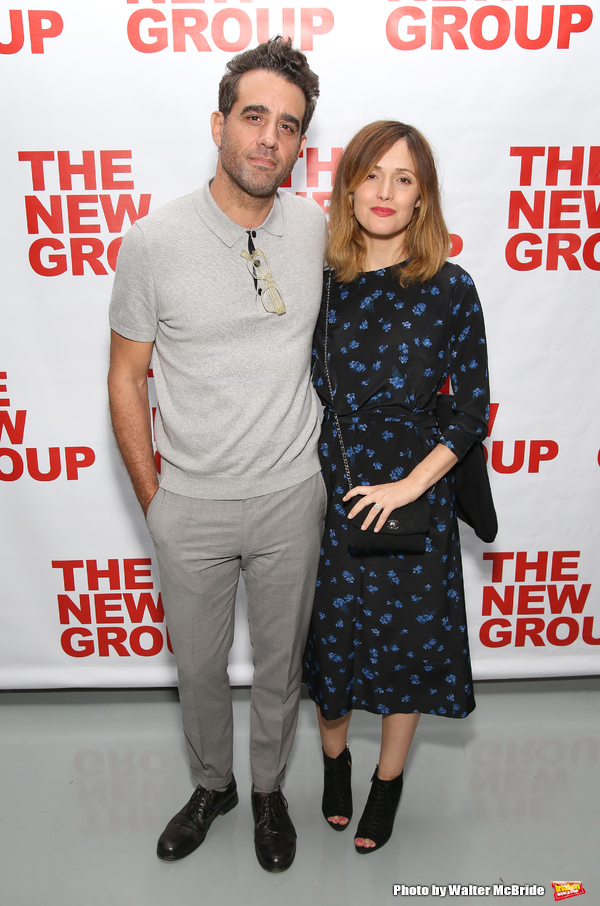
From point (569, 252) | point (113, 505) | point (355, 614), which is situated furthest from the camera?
point (113, 505)

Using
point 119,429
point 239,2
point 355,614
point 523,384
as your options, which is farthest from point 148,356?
point 523,384

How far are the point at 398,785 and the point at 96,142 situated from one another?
1.94 m

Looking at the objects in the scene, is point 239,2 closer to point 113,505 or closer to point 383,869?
point 113,505

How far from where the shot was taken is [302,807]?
1.92 meters

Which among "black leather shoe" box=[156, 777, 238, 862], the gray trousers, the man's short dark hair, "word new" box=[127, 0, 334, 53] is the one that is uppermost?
"word new" box=[127, 0, 334, 53]

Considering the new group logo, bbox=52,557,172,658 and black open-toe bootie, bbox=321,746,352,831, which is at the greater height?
the new group logo, bbox=52,557,172,658

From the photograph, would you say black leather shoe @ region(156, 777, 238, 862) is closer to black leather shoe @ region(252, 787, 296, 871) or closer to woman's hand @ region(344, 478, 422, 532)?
black leather shoe @ region(252, 787, 296, 871)

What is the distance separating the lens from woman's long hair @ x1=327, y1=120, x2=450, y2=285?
1.49 meters

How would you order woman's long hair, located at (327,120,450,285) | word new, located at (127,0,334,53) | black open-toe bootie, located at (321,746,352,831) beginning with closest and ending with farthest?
woman's long hair, located at (327,120,450,285) → black open-toe bootie, located at (321,746,352,831) → word new, located at (127,0,334,53)

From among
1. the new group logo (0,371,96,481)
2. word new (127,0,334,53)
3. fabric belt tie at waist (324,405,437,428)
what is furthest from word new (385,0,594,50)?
the new group logo (0,371,96,481)

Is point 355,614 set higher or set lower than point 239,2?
lower

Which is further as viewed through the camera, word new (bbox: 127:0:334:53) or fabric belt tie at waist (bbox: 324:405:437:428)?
word new (bbox: 127:0:334:53)

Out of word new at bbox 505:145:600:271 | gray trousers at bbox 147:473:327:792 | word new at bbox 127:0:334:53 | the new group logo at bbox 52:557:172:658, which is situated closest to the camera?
gray trousers at bbox 147:473:327:792

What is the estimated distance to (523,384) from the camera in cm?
228
